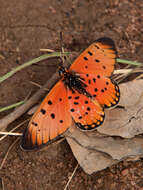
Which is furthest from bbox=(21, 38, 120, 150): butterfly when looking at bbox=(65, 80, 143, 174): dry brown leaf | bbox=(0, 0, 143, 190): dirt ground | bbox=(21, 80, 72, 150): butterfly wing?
bbox=(0, 0, 143, 190): dirt ground

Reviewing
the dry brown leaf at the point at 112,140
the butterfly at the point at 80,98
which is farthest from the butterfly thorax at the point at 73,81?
the dry brown leaf at the point at 112,140

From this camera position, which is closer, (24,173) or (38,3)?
(24,173)

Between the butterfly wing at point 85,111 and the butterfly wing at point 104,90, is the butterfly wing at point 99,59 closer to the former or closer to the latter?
the butterfly wing at point 104,90

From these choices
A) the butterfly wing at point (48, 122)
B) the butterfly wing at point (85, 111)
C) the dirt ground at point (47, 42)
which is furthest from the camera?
the dirt ground at point (47, 42)

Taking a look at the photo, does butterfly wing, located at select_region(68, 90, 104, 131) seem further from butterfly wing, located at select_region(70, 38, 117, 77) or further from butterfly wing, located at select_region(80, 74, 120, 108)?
butterfly wing, located at select_region(70, 38, 117, 77)

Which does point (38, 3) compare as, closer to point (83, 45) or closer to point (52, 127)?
point (83, 45)

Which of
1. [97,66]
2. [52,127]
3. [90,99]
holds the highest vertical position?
[97,66]

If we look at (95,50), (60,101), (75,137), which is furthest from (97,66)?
(75,137)

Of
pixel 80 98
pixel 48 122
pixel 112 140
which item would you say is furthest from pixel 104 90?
pixel 48 122
